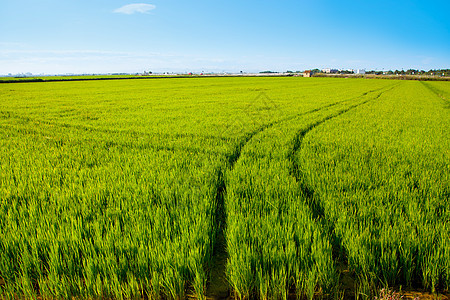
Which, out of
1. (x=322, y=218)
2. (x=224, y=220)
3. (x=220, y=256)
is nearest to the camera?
(x=220, y=256)

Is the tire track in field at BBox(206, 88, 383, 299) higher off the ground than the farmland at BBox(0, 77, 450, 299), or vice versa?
the farmland at BBox(0, 77, 450, 299)

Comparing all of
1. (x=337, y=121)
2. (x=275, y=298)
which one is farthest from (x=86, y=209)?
(x=337, y=121)

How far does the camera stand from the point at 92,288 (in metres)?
1.62

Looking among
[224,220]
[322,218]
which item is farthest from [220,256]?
[322,218]

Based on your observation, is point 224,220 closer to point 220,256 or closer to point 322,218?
point 220,256

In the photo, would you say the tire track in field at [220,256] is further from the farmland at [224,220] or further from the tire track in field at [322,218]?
Result: the tire track in field at [322,218]

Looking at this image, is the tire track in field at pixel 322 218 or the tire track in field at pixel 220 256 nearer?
the tire track in field at pixel 220 256

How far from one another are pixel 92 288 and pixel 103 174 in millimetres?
2110

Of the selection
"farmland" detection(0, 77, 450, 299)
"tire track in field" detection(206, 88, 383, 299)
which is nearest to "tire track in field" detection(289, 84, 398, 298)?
"farmland" detection(0, 77, 450, 299)

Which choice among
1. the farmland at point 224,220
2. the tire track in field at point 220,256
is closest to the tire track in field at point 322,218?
the farmland at point 224,220

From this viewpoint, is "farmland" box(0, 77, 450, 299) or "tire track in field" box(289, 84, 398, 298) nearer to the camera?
"farmland" box(0, 77, 450, 299)

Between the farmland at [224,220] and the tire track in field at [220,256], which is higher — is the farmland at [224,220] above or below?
above

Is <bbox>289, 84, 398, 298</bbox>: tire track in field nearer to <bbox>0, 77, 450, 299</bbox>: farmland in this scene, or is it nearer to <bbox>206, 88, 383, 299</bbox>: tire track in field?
<bbox>0, 77, 450, 299</bbox>: farmland

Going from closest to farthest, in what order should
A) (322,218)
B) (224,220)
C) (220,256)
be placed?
1. (220,256)
2. (322,218)
3. (224,220)
